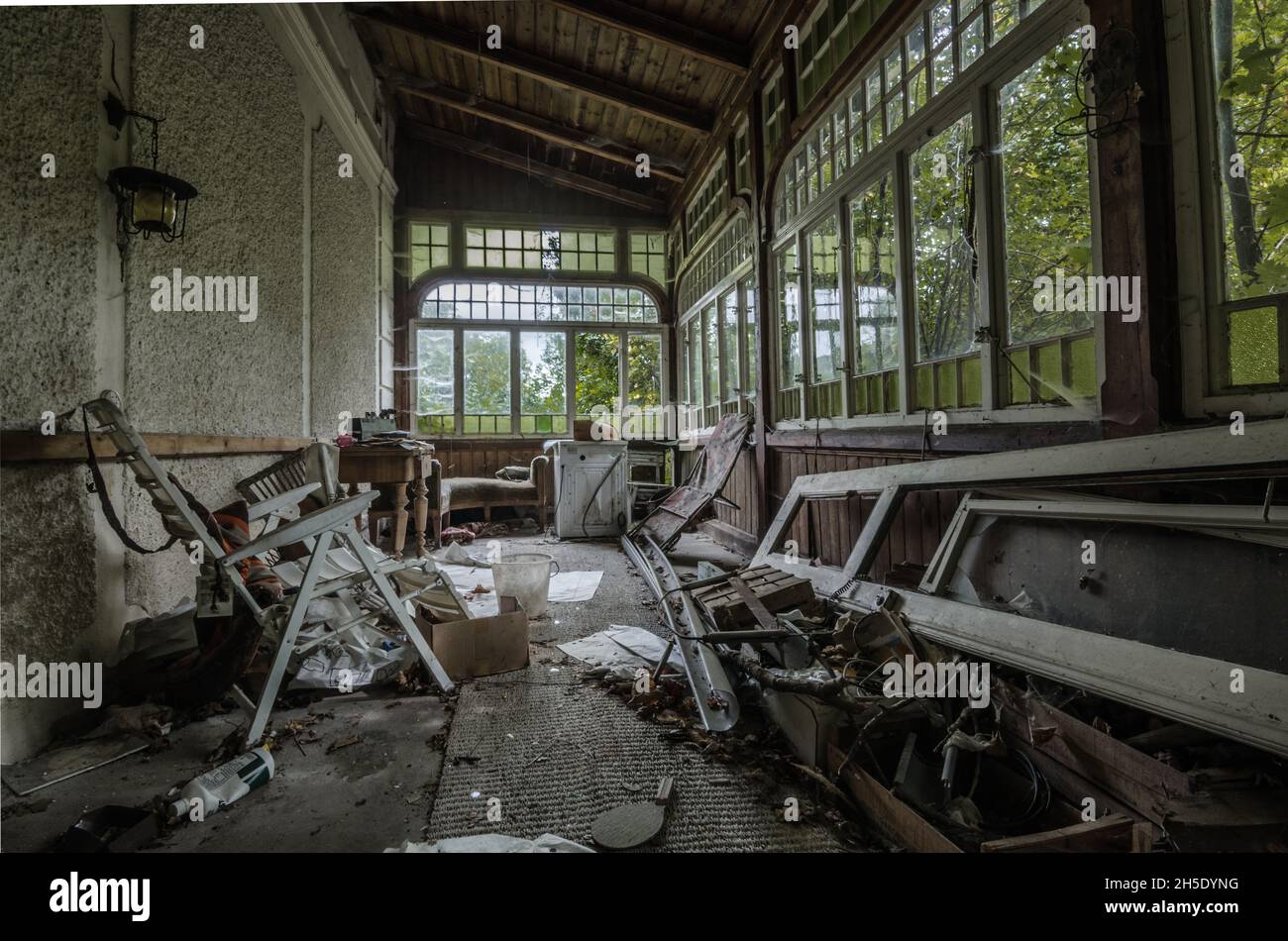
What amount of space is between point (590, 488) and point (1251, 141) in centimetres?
508

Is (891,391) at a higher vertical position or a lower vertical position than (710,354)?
lower

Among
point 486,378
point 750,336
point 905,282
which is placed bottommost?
point 905,282

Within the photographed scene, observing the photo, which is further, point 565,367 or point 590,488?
point 565,367

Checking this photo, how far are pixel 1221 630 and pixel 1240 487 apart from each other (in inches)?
14.6

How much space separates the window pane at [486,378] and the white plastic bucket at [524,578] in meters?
5.26

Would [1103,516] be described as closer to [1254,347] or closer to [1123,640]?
[1123,640]

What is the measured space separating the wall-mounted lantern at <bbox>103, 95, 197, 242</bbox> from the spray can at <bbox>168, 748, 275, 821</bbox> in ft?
6.73

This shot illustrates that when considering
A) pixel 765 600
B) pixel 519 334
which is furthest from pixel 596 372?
pixel 765 600

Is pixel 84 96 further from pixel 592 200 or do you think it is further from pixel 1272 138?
pixel 592 200

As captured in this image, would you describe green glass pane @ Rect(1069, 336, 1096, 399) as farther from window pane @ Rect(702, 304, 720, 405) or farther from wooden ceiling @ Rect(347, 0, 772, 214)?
window pane @ Rect(702, 304, 720, 405)

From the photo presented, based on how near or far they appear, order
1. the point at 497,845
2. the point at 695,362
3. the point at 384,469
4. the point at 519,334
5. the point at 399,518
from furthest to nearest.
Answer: the point at 519,334 < the point at 695,362 < the point at 399,518 < the point at 384,469 < the point at 497,845

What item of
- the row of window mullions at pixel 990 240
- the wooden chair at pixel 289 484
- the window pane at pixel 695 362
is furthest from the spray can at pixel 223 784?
the window pane at pixel 695 362

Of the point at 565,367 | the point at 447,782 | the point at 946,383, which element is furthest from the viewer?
the point at 565,367

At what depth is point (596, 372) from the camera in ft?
27.9
